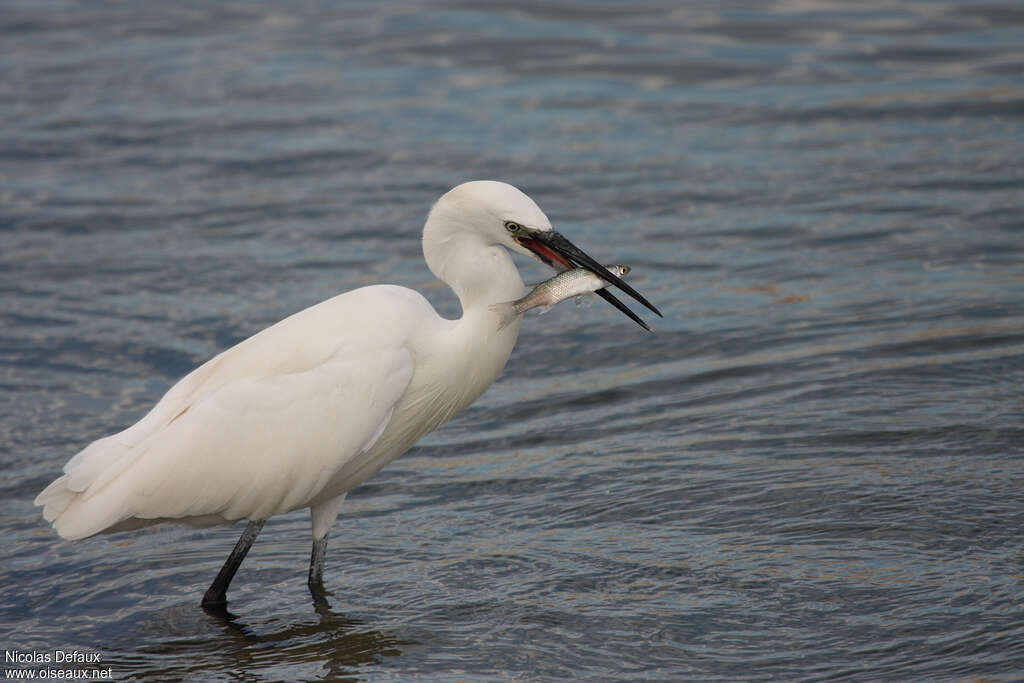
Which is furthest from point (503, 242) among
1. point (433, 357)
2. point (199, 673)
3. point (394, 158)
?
point (394, 158)

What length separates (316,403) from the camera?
471cm

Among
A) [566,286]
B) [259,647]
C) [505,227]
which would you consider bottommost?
[259,647]

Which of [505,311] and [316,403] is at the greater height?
[505,311]

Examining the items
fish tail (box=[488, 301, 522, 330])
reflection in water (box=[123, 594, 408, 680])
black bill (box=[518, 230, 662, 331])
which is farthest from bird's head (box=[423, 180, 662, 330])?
reflection in water (box=[123, 594, 408, 680])

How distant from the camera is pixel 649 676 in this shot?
4.16m

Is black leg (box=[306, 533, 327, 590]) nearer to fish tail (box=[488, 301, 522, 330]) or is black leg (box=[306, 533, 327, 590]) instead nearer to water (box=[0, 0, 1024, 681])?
water (box=[0, 0, 1024, 681])

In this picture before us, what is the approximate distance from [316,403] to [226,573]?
28.2 inches

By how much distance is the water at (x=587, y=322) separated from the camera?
14.9 ft

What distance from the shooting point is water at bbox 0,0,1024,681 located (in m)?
4.54

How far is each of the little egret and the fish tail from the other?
35 mm

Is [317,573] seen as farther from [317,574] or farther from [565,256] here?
[565,256]

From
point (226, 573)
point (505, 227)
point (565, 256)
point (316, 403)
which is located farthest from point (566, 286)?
point (226, 573)

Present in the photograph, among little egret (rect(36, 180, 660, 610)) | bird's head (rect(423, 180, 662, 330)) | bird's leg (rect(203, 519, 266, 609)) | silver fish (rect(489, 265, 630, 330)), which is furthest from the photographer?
bird's leg (rect(203, 519, 266, 609))

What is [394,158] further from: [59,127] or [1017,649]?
[1017,649]
